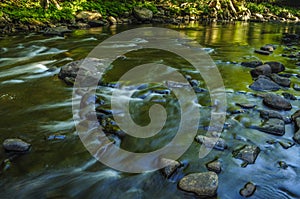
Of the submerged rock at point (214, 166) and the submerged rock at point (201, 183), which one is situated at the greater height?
the submerged rock at point (201, 183)

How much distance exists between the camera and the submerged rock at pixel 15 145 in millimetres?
3930

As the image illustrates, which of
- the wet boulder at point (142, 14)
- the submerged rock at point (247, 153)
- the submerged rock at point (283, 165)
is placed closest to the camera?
the submerged rock at point (283, 165)

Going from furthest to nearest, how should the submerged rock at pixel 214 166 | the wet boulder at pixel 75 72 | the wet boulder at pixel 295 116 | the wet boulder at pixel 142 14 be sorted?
1. the wet boulder at pixel 142 14
2. the wet boulder at pixel 75 72
3. the wet boulder at pixel 295 116
4. the submerged rock at pixel 214 166

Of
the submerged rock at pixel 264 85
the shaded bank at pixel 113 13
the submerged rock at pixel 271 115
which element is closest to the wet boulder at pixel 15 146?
the submerged rock at pixel 271 115

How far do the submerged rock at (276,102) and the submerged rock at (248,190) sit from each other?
2660 millimetres

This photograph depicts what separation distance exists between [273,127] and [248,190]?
173 centimetres

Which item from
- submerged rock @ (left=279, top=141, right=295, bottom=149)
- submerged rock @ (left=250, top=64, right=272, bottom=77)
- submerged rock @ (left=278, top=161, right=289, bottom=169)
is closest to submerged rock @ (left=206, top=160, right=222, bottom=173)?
submerged rock @ (left=278, top=161, right=289, bottom=169)

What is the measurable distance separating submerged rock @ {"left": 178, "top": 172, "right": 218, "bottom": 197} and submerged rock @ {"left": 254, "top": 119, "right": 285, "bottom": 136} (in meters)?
1.77

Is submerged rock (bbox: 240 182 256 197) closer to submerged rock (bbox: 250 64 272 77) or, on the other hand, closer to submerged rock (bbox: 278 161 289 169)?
submerged rock (bbox: 278 161 289 169)

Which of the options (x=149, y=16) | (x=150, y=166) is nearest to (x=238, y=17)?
(x=149, y=16)

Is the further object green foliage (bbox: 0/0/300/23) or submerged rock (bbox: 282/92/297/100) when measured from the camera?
green foliage (bbox: 0/0/300/23)

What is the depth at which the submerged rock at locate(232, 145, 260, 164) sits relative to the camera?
392cm

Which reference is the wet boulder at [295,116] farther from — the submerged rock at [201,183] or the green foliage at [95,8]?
the green foliage at [95,8]

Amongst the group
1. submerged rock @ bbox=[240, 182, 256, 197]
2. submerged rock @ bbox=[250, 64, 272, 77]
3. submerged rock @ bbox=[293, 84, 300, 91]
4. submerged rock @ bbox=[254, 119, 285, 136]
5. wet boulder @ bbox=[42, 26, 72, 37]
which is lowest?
submerged rock @ bbox=[240, 182, 256, 197]
